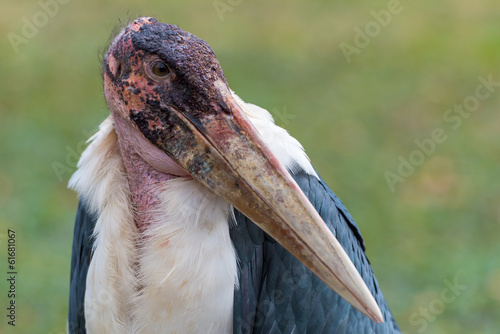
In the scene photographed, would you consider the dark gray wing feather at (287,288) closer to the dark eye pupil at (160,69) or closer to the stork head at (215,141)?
the stork head at (215,141)

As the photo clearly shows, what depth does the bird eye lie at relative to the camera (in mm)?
2832

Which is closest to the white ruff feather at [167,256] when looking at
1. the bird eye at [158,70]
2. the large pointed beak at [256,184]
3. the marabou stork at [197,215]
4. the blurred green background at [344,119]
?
the marabou stork at [197,215]

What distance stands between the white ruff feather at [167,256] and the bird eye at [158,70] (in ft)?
1.06

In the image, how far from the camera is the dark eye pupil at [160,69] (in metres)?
2.83

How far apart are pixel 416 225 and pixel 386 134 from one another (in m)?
1.49

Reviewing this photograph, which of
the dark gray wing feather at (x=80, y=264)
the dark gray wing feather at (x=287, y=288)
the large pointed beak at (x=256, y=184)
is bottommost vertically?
the dark gray wing feather at (x=80, y=264)

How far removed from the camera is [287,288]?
319cm

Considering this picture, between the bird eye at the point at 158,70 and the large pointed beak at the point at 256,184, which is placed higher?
the bird eye at the point at 158,70

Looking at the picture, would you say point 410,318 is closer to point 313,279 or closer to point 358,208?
point 358,208

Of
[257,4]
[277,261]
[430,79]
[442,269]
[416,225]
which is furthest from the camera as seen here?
[257,4]

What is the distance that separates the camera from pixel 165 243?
9.75ft

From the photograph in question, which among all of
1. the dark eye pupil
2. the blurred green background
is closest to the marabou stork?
the dark eye pupil

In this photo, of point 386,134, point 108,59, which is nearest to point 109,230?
point 108,59

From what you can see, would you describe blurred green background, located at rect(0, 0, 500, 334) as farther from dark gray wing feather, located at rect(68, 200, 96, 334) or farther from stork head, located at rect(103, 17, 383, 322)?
stork head, located at rect(103, 17, 383, 322)
